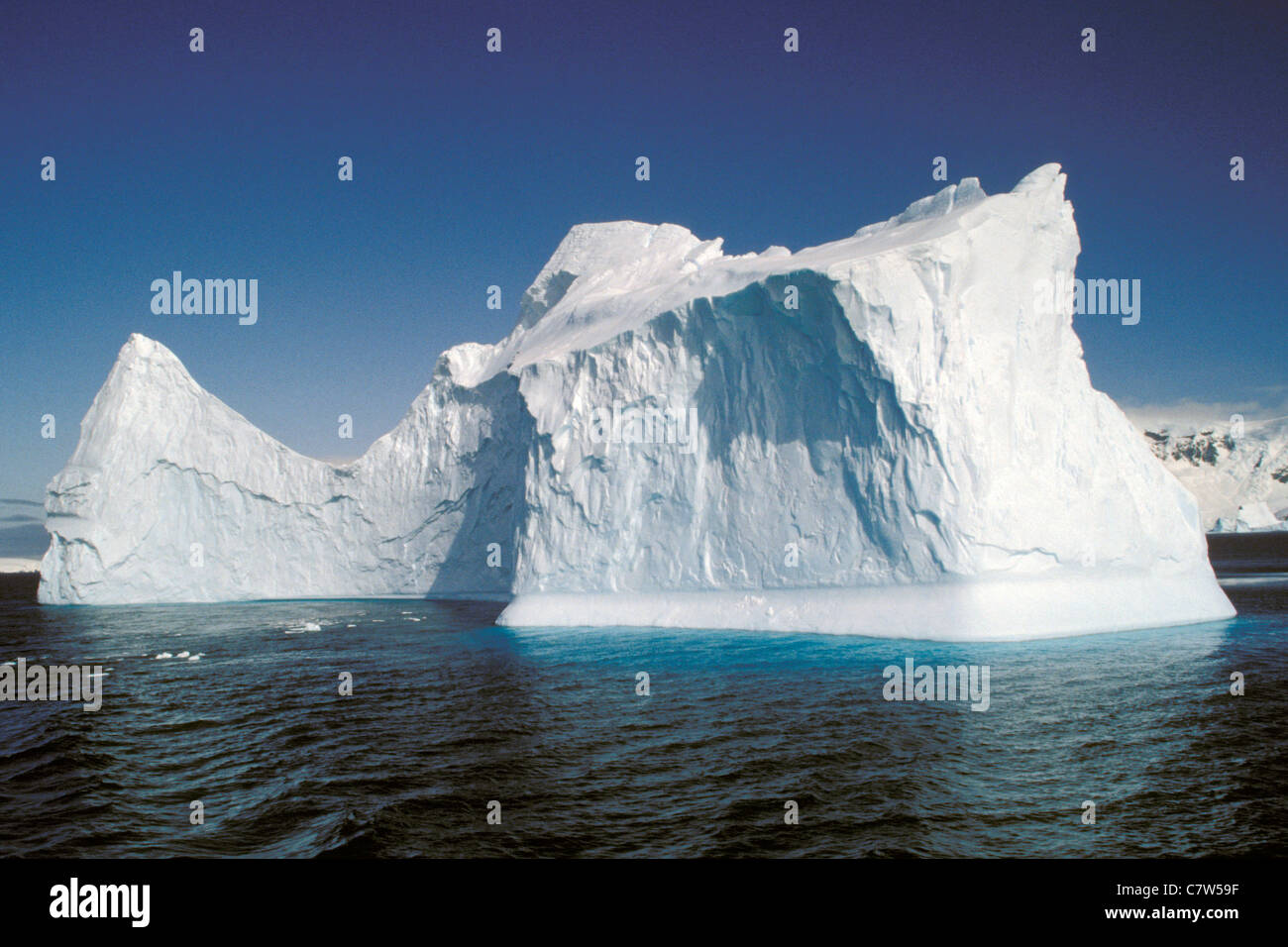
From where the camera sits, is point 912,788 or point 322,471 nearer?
point 912,788

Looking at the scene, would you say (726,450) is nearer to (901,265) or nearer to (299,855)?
(901,265)

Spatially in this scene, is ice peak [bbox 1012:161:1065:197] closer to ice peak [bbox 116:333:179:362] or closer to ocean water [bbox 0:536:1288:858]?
ocean water [bbox 0:536:1288:858]

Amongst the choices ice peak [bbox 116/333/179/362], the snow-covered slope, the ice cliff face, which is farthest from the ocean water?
the snow-covered slope

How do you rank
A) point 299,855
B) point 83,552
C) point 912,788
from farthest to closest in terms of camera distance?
1. point 83,552
2. point 912,788
3. point 299,855

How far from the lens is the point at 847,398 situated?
65.3 feet

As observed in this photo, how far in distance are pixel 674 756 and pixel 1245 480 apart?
112m

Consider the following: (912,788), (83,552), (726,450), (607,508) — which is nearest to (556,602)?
(607,508)

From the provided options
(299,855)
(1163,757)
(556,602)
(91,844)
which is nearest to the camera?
(299,855)

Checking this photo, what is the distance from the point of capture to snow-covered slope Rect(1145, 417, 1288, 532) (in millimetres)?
90188

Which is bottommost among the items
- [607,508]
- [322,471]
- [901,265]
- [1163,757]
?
[1163,757]

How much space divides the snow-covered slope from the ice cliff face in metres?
85.0

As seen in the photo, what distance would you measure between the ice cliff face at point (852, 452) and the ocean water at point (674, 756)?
2.15 meters

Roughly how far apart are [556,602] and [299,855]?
1747 centimetres

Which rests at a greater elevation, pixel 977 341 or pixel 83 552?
pixel 977 341
